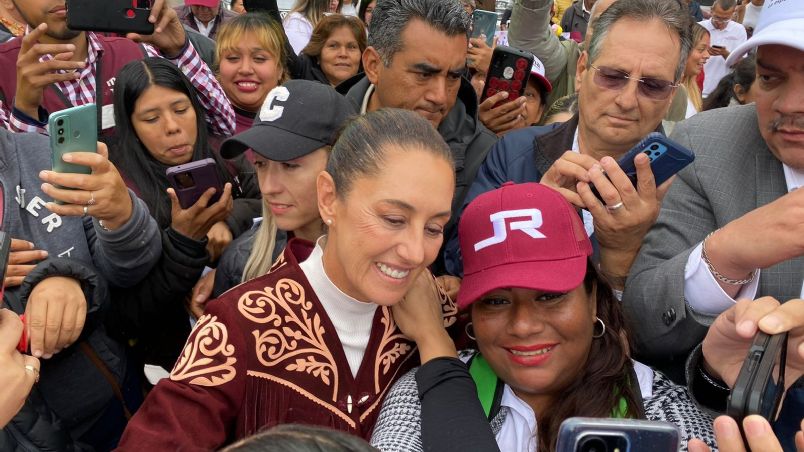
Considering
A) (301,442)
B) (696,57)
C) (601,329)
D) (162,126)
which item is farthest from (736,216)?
(696,57)

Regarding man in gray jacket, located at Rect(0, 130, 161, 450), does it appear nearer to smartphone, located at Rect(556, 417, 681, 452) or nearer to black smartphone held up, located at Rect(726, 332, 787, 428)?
smartphone, located at Rect(556, 417, 681, 452)

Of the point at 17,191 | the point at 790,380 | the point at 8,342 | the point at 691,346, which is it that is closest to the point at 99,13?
the point at 17,191

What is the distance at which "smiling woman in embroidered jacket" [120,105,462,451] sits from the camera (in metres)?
1.82

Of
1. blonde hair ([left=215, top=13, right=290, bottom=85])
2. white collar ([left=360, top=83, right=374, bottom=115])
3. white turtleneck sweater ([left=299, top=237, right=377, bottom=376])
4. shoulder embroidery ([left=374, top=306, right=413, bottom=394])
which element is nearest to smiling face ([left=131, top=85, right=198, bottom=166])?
white collar ([left=360, top=83, right=374, bottom=115])

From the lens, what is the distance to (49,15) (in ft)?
10.5

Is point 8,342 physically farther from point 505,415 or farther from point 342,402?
point 505,415

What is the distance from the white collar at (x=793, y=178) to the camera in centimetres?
196

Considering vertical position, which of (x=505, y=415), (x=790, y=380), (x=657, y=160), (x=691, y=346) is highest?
(x=657, y=160)

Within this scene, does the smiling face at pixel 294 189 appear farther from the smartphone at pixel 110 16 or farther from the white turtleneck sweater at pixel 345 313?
the smartphone at pixel 110 16

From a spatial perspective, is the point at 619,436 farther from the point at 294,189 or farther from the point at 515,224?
the point at 294,189

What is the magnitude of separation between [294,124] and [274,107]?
110mm

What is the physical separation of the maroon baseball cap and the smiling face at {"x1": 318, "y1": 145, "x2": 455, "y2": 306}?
0.13 m

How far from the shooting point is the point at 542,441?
193 cm

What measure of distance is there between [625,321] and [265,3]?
12.4 ft
